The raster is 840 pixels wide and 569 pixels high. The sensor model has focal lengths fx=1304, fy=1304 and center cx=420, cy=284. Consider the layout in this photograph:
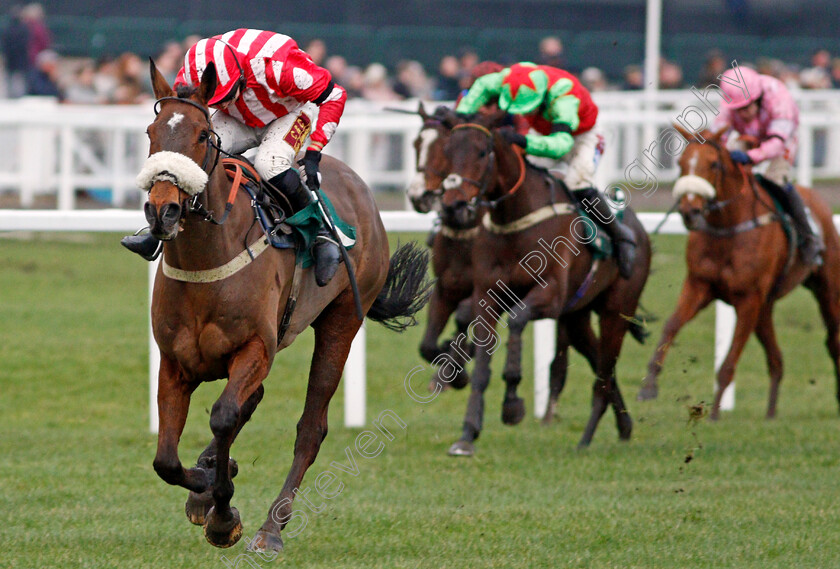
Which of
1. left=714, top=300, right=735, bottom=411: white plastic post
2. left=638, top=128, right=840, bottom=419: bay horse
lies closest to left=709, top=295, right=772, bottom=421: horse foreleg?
left=638, top=128, right=840, bottom=419: bay horse

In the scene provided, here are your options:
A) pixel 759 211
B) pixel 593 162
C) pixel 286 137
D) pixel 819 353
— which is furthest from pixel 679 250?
pixel 286 137

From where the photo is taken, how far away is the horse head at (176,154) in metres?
3.83

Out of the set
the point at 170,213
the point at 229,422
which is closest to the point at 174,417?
the point at 229,422

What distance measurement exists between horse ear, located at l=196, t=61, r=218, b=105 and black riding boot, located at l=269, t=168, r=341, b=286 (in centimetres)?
70

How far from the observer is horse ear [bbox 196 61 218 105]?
4.15m

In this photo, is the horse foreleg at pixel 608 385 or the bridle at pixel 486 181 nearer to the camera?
the bridle at pixel 486 181

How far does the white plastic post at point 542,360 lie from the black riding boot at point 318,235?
10.6 ft

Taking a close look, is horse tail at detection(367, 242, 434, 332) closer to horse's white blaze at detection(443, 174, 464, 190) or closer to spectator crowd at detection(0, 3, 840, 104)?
horse's white blaze at detection(443, 174, 464, 190)

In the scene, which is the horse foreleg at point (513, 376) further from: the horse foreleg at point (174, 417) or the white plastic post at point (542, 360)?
the horse foreleg at point (174, 417)

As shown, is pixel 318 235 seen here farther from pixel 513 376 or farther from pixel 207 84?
pixel 513 376

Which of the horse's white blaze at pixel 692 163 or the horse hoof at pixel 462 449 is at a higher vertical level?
the horse's white blaze at pixel 692 163

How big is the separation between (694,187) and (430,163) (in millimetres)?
1703

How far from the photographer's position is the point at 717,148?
794 centimetres

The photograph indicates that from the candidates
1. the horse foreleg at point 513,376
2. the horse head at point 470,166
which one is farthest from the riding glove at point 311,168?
the horse foreleg at point 513,376
